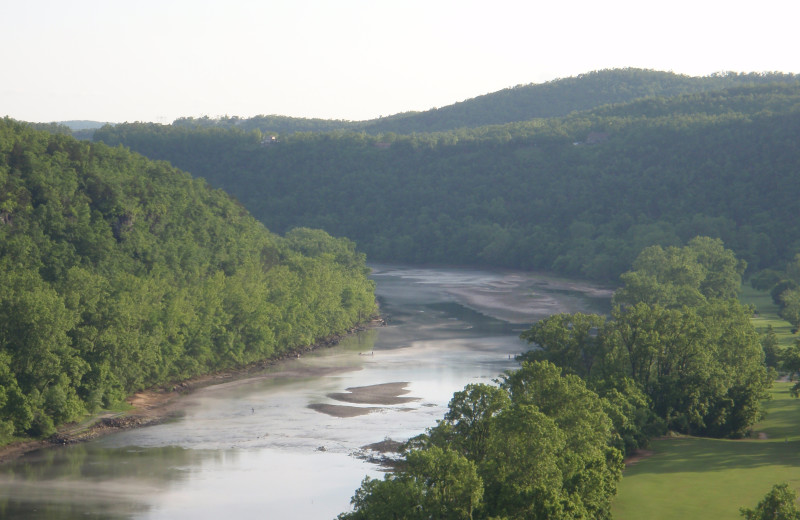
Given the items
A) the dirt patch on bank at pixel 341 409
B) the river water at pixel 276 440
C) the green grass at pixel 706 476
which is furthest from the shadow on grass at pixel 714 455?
the dirt patch on bank at pixel 341 409

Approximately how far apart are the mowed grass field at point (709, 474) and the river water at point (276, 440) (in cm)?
1551

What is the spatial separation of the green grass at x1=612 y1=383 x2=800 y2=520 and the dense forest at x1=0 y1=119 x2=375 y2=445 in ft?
122

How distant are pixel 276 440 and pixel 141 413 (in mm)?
12682

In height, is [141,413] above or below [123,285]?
below

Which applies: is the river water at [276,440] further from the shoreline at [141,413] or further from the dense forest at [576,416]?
the dense forest at [576,416]

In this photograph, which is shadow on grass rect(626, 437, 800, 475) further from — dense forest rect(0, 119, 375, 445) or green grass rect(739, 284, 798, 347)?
dense forest rect(0, 119, 375, 445)

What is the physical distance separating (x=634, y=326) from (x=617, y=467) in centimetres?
2136

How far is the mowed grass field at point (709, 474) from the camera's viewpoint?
150 ft

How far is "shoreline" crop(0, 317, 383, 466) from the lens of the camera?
62.6 meters

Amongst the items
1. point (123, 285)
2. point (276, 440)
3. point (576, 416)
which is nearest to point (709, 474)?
point (576, 416)

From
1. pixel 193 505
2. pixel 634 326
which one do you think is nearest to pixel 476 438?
pixel 193 505

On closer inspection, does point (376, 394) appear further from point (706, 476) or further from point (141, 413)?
point (706, 476)

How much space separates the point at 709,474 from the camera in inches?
2025

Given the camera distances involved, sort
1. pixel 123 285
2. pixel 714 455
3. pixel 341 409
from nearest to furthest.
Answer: pixel 714 455, pixel 341 409, pixel 123 285
